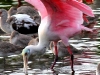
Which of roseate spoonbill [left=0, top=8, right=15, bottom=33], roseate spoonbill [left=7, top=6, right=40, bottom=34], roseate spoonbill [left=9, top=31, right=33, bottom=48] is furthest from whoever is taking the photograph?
roseate spoonbill [left=0, top=8, right=15, bottom=33]

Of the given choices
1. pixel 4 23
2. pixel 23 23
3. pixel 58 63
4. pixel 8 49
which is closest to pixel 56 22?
pixel 58 63

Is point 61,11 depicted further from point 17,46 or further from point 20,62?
point 17,46

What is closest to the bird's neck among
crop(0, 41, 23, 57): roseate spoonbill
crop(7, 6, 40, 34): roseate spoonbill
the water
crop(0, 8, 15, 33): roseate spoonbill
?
crop(0, 8, 15, 33): roseate spoonbill

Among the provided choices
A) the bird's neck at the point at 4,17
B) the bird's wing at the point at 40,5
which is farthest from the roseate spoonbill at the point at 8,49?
the bird's neck at the point at 4,17

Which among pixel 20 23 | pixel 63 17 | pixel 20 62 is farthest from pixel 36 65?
pixel 20 23

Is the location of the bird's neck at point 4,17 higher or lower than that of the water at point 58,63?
higher

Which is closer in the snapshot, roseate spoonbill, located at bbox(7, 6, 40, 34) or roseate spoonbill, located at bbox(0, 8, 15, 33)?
roseate spoonbill, located at bbox(7, 6, 40, 34)

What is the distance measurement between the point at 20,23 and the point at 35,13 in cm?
221

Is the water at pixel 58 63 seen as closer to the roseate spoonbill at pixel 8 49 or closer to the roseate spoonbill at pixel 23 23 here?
the roseate spoonbill at pixel 8 49

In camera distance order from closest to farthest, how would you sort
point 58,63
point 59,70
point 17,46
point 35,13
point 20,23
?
1. point 59,70
2. point 58,63
3. point 17,46
4. point 20,23
5. point 35,13

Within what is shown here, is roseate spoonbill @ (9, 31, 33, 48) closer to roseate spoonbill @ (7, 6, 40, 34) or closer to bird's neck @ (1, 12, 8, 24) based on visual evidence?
roseate spoonbill @ (7, 6, 40, 34)

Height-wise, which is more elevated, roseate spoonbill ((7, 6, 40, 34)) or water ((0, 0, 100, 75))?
roseate spoonbill ((7, 6, 40, 34))

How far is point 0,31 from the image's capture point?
17.1 m

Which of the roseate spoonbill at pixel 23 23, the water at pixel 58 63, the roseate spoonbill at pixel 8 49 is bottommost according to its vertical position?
the water at pixel 58 63
